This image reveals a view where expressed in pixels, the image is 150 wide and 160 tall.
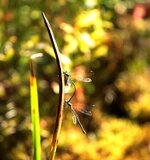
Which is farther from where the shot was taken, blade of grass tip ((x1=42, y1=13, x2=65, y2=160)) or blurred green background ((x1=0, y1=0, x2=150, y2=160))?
blurred green background ((x1=0, y1=0, x2=150, y2=160))

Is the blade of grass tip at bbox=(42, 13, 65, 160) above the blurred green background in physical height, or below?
above

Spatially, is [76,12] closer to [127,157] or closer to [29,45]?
[29,45]

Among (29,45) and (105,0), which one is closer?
(29,45)

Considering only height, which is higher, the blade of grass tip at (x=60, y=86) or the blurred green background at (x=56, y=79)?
the blade of grass tip at (x=60, y=86)

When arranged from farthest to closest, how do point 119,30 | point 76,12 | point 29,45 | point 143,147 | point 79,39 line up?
point 119,30
point 143,147
point 76,12
point 79,39
point 29,45

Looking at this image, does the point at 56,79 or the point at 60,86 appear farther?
the point at 56,79

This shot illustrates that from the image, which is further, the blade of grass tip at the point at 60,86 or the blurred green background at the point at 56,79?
the blurred green background at the point at 56,79

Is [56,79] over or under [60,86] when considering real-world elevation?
under

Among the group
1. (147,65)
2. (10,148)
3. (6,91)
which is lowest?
(147,65)

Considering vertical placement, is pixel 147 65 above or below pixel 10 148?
below

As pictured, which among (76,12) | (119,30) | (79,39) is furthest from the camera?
(119,30)

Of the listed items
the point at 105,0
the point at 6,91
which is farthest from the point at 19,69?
the point at 105,0
